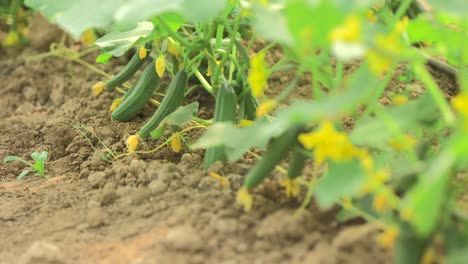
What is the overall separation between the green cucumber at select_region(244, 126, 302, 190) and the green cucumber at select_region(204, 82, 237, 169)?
0.78 feet

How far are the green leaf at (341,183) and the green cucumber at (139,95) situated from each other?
1.03 metres

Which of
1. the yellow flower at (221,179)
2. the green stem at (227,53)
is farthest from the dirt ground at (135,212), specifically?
the green stem at (227,53)

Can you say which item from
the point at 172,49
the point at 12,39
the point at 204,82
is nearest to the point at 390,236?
the point at 204,82

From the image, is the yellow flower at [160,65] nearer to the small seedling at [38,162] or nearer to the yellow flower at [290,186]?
the small seedling at [38,162]

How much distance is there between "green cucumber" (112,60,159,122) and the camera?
218 cm

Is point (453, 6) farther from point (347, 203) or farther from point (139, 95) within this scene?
point (139, 95)

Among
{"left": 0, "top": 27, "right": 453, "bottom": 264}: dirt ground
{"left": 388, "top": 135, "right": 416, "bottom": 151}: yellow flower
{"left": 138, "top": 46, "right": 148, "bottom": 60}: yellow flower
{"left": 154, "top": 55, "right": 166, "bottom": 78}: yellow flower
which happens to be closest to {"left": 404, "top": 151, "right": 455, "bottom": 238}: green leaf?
{"left": 388, "top": 135, "right": 416, "bottom": 151}: yellow flower

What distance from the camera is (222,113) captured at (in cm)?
186

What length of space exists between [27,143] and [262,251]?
1277 millimetres

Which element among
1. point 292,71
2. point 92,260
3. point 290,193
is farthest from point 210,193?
point 292,71

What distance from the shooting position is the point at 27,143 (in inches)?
98.1

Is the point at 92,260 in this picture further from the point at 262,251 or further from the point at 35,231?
the point at 262,251

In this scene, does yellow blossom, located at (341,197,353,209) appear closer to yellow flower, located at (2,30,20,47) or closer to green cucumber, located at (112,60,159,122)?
green cucumber, located at (112,60,159,122)

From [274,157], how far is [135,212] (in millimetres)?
408
